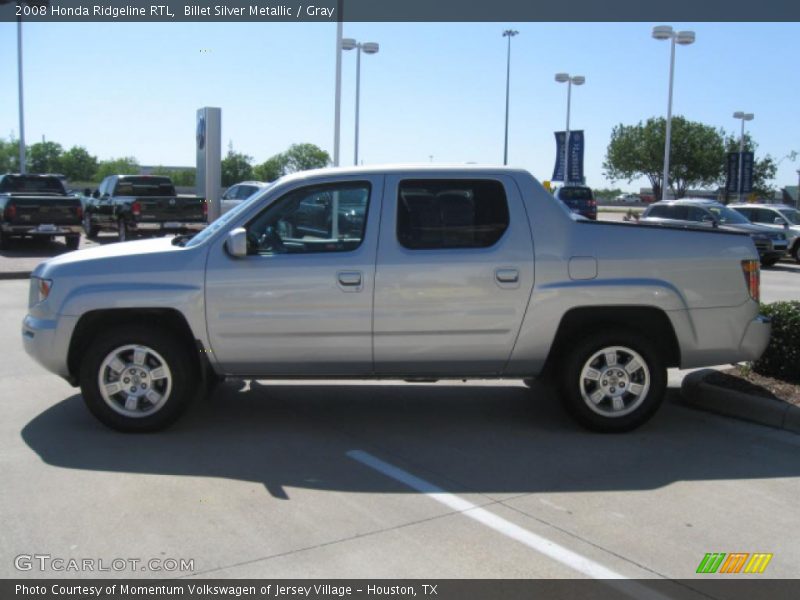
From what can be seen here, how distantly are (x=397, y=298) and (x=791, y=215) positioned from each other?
23.2 meters

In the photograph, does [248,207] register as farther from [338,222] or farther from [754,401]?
[754,401]

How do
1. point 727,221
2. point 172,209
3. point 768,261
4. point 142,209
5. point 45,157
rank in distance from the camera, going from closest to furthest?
1. point 142,209
2. point 172,209
3. point 727,221
4. point 768,261
5. point 45,157

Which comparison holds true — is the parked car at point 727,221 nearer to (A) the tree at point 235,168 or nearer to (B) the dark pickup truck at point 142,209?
(B) the dark pickup truck at point 142,209

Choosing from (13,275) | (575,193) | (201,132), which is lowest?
(13,275)

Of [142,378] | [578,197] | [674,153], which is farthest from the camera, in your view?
[674,153]

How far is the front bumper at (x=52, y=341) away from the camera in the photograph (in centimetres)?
600

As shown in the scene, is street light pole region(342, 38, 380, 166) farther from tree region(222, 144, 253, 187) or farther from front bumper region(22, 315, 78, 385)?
tree region(222, 144, 253, 187)

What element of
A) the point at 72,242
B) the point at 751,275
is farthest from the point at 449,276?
the point at 72,242

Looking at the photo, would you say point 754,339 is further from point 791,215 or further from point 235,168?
point 235,168

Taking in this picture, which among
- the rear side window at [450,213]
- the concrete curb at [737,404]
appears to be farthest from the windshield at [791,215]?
the rear side window at [450,213]

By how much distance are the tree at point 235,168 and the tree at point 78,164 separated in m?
20.6

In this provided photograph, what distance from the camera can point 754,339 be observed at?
6.29 m

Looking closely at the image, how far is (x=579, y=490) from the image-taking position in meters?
5.09
